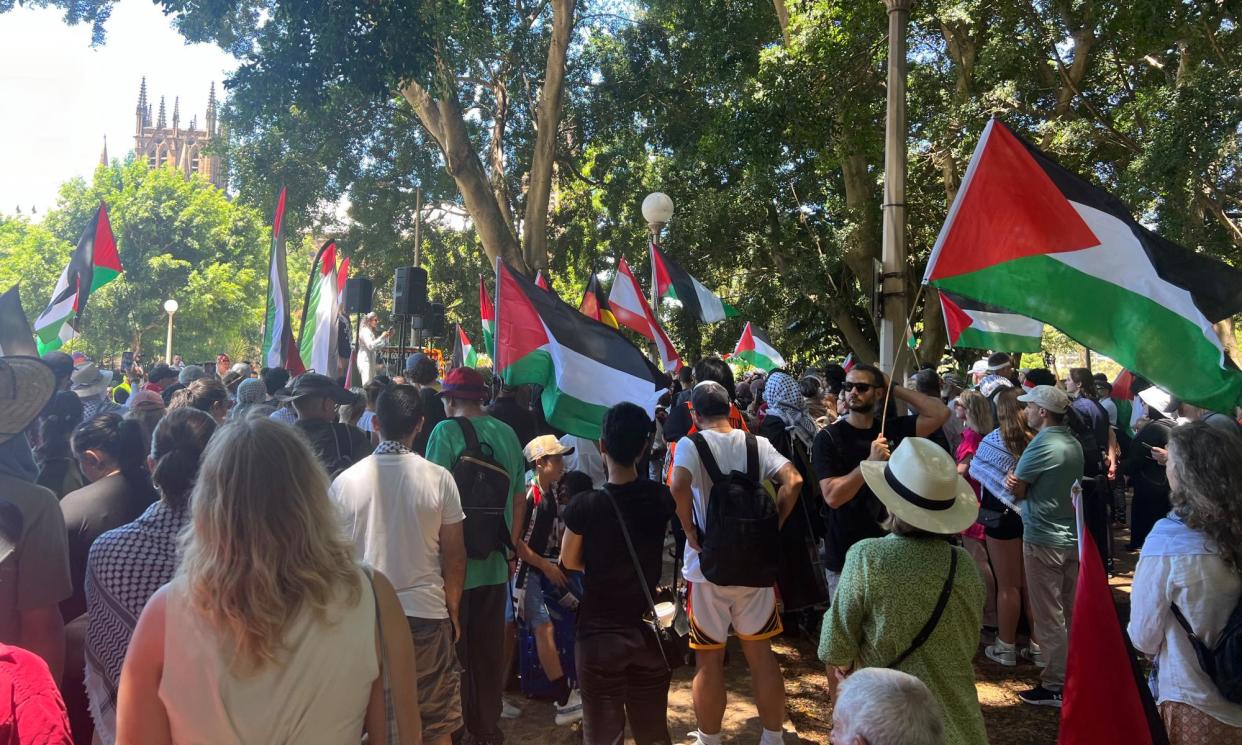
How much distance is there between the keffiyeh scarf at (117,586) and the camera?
8.89 feet

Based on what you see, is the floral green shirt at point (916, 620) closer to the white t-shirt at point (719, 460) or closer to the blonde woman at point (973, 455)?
the white t-shirt at point (719, 460)

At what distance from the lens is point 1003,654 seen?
6.06m

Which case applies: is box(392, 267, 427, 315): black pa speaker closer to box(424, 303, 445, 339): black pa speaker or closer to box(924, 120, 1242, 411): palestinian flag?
box(424, 303, 445, 339): black pa speaker

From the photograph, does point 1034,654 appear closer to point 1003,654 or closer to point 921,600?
point 1003,654

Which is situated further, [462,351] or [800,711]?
[462,351]

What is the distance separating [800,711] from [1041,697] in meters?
1.47

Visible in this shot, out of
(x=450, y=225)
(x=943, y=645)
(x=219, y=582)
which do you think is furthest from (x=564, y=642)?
(x=450, y=225)

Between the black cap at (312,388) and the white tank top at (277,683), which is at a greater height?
the black cap at (312,388)

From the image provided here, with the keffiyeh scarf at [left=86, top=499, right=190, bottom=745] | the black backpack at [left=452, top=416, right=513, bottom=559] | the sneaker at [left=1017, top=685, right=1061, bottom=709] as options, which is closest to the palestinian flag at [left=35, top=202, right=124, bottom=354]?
the black backpack at [left=452, top=416, right=513, bottom=559]

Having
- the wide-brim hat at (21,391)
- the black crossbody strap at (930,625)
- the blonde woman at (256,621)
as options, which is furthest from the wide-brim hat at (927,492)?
the wide-brim hat at (21,391)

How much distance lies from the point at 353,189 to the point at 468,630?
666 inches

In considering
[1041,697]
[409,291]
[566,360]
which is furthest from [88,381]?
[1041,697]

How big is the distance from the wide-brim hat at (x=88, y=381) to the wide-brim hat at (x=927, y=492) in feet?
23.6

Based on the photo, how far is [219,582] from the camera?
1885 mm
